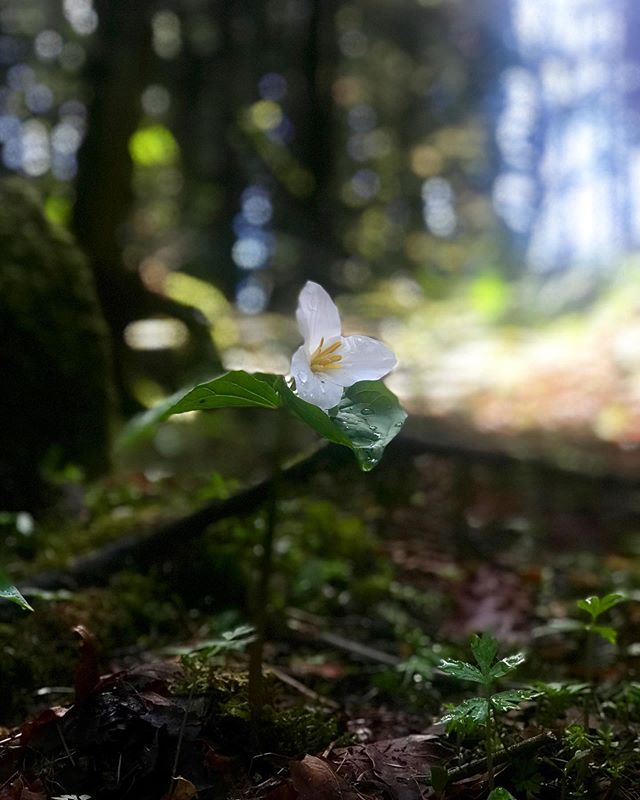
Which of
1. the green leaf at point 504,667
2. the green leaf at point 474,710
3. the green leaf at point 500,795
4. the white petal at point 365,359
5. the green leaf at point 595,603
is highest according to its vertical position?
the white petal at point 365,359

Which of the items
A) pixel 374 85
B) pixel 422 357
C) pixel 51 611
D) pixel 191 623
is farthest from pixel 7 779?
pixel 374 85

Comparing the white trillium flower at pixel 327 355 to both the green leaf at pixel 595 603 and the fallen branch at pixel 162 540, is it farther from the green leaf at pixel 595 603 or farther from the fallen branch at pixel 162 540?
the fallen branch at pixel 162 540

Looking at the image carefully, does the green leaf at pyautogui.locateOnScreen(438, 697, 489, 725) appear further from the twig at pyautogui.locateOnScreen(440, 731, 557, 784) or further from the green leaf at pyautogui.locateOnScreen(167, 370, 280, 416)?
the green leaf at pyautogui.locateOnScreen(167, 370, 280, 416)

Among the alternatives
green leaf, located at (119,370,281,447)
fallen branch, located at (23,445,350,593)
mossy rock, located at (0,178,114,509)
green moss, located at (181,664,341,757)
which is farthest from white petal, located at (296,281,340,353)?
mossy rock, located at (0,178,114,509)

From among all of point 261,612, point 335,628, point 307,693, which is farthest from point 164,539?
point 261,612

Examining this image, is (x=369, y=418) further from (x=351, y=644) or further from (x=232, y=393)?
(x=351, y=644)

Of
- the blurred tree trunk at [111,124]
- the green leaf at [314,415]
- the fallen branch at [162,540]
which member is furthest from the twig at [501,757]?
the blurred tree trunk at [111,124]
